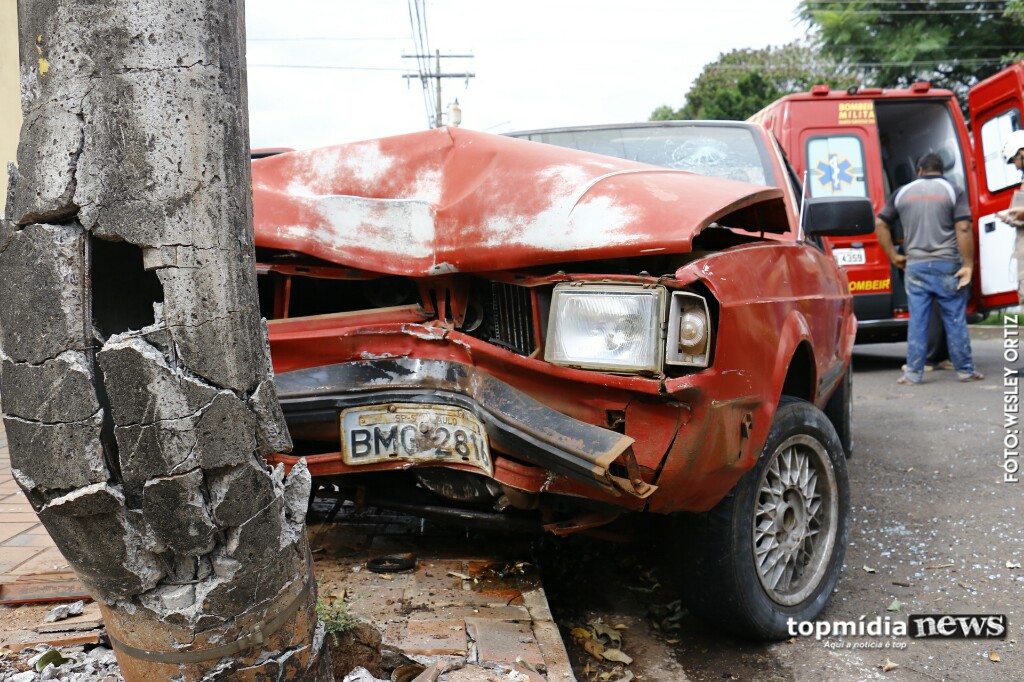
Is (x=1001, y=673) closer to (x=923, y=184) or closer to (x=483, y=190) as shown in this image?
(x=483, y=190)

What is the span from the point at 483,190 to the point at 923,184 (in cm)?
617

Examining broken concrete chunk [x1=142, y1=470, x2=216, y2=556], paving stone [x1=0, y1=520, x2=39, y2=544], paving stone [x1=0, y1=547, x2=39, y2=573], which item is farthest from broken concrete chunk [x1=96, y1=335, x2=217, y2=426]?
paving stone [x1=0, y1=520, x2=39, y2=544]

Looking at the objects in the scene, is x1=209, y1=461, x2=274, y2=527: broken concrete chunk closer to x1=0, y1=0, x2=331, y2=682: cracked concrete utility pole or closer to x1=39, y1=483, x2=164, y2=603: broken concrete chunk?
x1=0, y1=0, x2=331, y2=682: cracked concrete utility pole

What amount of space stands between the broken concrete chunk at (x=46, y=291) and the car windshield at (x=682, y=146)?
110 inches

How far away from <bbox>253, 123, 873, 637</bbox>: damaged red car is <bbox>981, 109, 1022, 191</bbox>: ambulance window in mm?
5914

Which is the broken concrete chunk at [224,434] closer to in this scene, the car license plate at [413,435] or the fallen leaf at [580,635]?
the car license plate at [413,435]

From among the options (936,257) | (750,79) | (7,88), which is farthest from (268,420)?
(750,79)

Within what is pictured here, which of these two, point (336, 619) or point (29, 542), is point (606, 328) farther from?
point (29, 542)

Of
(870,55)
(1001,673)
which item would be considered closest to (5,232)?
(1001,673)

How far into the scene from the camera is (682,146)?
3783 mm

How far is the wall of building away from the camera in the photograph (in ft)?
21.3

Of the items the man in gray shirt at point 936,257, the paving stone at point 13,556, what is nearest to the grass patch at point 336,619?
the paving stone at point 13,556

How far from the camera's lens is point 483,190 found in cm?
232

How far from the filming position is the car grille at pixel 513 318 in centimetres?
232
